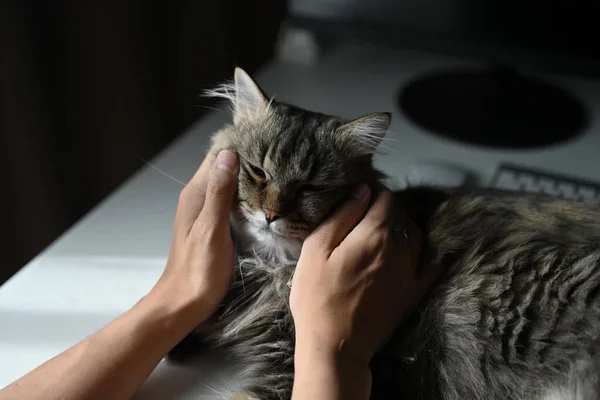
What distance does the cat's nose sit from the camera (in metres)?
1.02

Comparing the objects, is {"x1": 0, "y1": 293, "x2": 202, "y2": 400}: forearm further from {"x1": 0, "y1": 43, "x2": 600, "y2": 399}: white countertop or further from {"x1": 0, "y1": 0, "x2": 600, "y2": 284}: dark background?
{"x1": 0, "y1": 0, "x2": 600, "y2": 284}: dark background

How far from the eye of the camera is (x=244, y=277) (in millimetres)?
1123

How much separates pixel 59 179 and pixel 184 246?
1.07 meters

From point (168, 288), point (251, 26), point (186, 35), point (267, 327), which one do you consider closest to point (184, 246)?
point (168, 288)

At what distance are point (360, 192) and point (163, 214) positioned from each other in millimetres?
550

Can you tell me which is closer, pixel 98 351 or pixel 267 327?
pixel 98 351

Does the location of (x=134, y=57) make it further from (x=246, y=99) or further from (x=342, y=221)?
(x=342, y=221)

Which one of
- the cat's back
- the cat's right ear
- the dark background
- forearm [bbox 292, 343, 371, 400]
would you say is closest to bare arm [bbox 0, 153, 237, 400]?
the cat's right ear

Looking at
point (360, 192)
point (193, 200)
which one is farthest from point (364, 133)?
point (193, 200)

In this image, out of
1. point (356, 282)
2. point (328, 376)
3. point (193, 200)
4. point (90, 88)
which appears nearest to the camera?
point (328, 376)

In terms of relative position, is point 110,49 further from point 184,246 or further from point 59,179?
point 184,246

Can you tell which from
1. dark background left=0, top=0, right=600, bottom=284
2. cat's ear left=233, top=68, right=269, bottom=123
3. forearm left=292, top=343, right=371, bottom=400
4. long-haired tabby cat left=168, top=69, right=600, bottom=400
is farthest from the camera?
dark background left=0, top=0, right=600, bottom=284

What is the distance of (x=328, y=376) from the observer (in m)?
0.89

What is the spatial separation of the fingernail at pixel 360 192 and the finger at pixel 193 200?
0.89 ft
